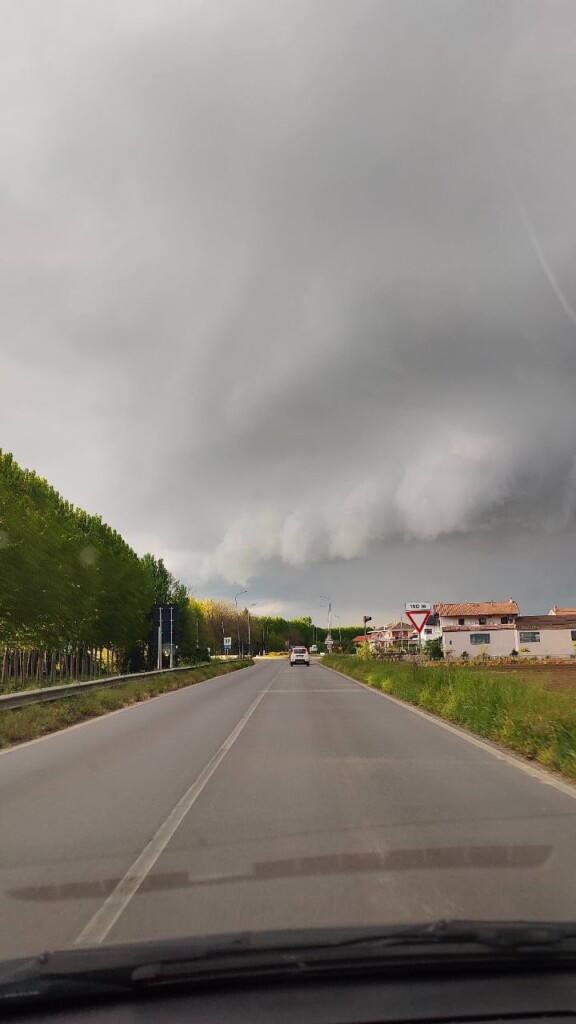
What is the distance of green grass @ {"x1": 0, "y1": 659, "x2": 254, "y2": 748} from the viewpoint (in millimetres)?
14798

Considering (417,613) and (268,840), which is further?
(417,613)

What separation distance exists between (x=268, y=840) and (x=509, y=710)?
8.59 meters

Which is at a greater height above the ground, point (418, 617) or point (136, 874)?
point (418, 617)

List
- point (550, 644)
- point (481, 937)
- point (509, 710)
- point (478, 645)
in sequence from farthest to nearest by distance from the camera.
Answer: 1. point (478, 645)
2. point (550, 644)
3. point (509, 710)
4. point (481, 937)

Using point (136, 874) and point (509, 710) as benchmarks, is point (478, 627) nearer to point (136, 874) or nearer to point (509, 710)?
point (509, 710)

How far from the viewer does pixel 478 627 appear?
10375cm

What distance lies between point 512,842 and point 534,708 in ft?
23.1

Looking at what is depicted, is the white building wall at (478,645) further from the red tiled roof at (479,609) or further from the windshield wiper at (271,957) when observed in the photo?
the windshield wiper at (271,957)

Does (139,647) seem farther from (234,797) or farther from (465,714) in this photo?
(234,797)

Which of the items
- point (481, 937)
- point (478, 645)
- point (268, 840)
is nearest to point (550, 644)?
point (478, 645)

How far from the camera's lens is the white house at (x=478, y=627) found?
3853 inches

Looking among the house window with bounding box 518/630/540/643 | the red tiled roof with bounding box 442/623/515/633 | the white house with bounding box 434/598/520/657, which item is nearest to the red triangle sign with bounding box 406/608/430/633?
the white house with bounding box 434/598/520/657

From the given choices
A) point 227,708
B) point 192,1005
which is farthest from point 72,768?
point 227,708

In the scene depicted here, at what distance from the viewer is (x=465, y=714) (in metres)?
16.1
